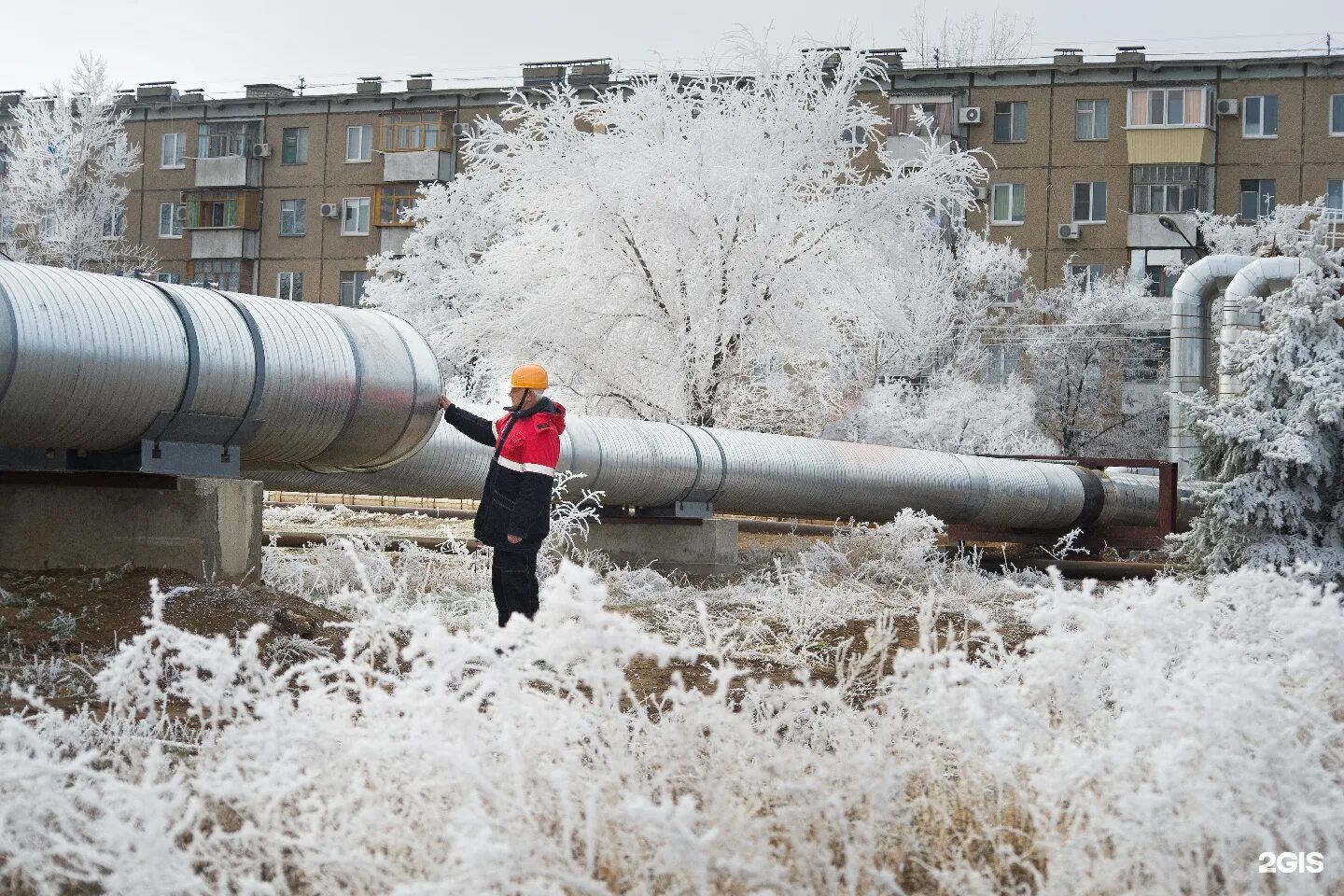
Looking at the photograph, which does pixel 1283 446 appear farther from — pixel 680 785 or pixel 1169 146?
pixel 1169 146

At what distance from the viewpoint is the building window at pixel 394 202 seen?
53.7 m

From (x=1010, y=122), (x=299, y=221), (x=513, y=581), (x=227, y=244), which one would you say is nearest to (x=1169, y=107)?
(x=1010, y=122)

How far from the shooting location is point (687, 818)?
3.33 metres

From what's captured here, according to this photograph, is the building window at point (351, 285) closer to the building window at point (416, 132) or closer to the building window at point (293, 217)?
the building window at point (293, 217)

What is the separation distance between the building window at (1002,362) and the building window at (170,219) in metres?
29.8

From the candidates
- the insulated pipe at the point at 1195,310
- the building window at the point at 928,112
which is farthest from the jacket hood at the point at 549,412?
the building window at the point at 928,112

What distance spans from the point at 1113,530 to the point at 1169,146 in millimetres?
32509

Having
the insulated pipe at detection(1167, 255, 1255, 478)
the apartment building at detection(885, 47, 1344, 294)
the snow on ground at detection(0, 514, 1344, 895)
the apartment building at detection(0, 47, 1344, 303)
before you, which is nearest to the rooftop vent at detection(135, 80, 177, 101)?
the apartment building at detection(0, 47, 1344, 303)

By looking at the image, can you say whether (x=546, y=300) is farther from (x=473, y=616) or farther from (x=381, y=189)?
(x=381, y=189)

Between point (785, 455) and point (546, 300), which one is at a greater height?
point (546, 300)

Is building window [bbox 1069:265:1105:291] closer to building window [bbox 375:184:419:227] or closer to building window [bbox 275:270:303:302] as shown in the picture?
building window [bbox 375:184:419:227]

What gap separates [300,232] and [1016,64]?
81.5ft

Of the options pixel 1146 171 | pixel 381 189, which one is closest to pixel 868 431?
pixel 1146 171

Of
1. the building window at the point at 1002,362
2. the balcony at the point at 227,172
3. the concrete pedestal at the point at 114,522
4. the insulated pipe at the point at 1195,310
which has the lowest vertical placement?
the concrete pedestal at the point at 114,522
